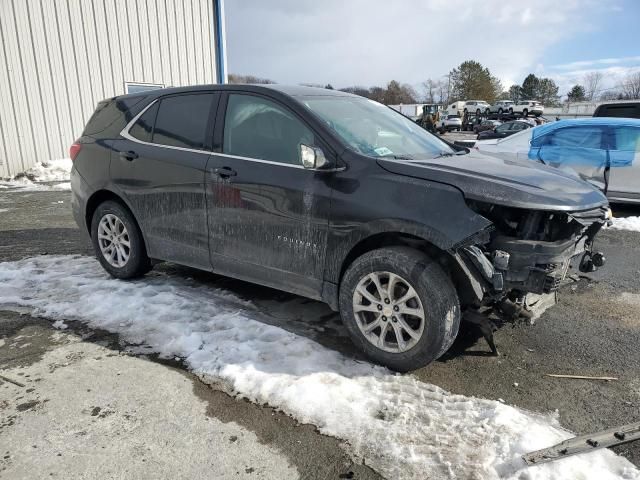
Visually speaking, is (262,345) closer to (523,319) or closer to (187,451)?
(187,451)

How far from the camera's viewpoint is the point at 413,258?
118 inches

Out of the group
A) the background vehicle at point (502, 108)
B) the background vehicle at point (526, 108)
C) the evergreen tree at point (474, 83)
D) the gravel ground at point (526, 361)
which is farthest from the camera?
the evergreen tree at point (474, 83)

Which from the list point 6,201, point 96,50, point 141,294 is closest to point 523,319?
point 141,294

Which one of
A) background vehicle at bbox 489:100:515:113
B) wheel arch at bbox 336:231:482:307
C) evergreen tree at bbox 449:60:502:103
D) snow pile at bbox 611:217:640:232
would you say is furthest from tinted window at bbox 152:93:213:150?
evergreen tree at bbox 449:60:502:103

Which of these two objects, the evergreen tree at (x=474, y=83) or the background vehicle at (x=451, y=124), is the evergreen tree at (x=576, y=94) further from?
the background vehicle at (x=451, y=124)

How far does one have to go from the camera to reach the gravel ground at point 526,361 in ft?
8.49

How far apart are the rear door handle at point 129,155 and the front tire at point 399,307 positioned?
240cm

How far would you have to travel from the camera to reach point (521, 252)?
2869 millimetres

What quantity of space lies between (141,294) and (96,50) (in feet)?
35.7

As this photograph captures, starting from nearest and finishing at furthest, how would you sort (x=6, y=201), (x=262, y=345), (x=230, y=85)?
(x=262, y=345) → (x=230, y=85) → (x=6, y=201)

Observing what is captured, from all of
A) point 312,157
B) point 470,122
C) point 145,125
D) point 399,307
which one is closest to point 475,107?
point 470,122

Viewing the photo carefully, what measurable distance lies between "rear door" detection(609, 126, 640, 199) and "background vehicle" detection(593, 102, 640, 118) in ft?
10.4

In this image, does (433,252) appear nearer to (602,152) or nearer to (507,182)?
(507,182)

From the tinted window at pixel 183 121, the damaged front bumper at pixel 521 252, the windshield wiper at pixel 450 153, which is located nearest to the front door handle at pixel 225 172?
the tinted window at pixel 183 121
